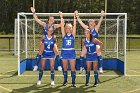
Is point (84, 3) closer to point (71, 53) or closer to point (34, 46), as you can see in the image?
point (34, 46)

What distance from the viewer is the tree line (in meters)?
57.6

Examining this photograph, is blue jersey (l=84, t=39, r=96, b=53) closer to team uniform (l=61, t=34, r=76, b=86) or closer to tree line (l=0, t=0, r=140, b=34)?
team uniform (l=61, t=34, r=76, b=86)

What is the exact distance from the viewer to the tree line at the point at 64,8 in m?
57.6

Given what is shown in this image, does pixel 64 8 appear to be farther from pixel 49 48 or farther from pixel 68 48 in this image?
pixel 68 48

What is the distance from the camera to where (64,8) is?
59.1 metres

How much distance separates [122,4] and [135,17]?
Result: 331 centimetres

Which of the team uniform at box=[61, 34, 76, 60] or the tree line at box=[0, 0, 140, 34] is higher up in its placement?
the tree line at box=[0, 0, 140, 34]

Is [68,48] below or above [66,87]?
above

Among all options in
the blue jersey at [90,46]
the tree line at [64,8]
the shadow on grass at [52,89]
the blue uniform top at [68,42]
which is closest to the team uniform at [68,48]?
the blue uniform top at [68,42]

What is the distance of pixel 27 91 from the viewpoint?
12.1 meters

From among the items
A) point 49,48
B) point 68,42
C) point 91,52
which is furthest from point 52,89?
point 91,52

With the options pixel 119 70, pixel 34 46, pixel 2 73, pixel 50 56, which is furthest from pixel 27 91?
pixel 34 46

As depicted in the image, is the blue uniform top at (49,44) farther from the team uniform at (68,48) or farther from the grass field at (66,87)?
the grass field at (66,87)

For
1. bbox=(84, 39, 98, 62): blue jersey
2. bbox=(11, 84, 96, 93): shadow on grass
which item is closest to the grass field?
bbox=(11, 84, 96, 93): shadow on grass
